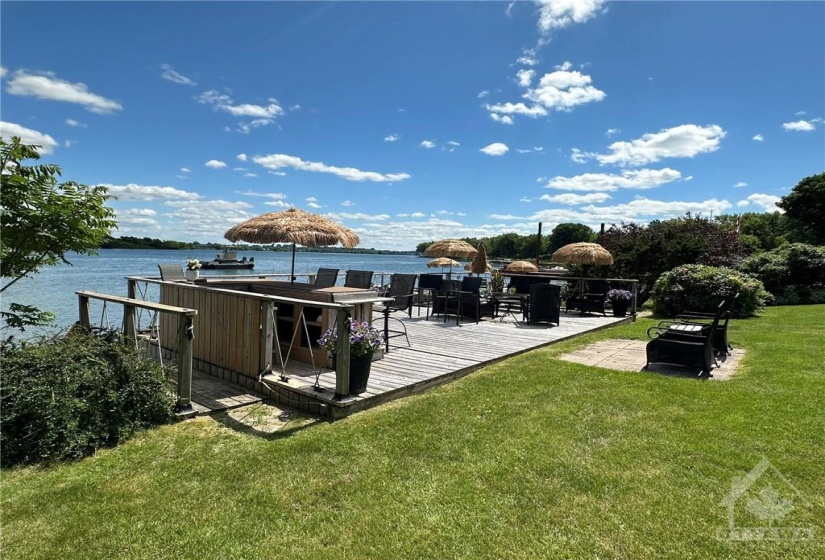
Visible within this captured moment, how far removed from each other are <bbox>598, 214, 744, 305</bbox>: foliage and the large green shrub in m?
0.92

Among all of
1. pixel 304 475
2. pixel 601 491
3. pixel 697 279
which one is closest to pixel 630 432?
pixel 601 491

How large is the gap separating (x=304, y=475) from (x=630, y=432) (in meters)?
2.48

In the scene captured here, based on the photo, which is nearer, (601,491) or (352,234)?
(601,491)

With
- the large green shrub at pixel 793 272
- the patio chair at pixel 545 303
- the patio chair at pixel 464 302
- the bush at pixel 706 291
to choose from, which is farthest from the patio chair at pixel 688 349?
the large green shrub at pixel 793 272

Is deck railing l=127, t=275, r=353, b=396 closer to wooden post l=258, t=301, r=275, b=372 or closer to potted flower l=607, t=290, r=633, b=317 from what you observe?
wooden post l=258, t=301, r=275, b=372

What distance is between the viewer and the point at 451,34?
10586 mm

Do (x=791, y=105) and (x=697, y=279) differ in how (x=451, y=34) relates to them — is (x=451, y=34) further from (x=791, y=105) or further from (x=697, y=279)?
(x=791, y=105)

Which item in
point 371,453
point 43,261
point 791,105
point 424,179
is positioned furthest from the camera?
point 424,179

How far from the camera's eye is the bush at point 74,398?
10.9ft

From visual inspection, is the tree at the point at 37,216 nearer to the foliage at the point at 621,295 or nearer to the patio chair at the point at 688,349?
the patio chair at the point at 688,349

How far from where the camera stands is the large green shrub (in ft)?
46.2

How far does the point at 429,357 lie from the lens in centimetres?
597

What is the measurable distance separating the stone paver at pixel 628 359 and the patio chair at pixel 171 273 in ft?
19.9

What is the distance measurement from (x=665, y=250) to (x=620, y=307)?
463cm
